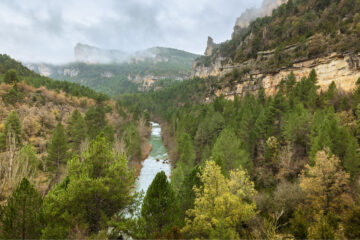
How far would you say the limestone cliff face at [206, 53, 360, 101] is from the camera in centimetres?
4006

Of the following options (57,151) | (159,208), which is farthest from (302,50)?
(57,151)

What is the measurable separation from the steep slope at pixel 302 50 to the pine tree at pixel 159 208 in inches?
1826

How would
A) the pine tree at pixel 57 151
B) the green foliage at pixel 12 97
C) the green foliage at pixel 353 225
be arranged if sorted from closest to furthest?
the green foliage at pixel 353 225 < the pine tree at pixel 57 151 < the green foliage at pixel 12 97

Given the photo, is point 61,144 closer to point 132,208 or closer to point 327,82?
point 132,208

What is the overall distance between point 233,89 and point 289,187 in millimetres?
58732

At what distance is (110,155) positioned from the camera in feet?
49.2

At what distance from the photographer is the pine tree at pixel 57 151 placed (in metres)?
31.3

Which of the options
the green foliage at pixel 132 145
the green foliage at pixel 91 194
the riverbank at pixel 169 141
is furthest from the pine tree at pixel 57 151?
the riverbank at pixel 169 141

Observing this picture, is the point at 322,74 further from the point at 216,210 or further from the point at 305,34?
the point at 216,210

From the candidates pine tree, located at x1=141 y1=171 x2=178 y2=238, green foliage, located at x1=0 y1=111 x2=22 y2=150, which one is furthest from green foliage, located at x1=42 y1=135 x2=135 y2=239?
green foliage, located at x1=0 y1=111 x2=22 y2=150

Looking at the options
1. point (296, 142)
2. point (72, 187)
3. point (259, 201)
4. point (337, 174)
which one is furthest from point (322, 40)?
point (72, 187)

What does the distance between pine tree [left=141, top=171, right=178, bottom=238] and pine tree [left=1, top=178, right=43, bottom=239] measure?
7192 mm

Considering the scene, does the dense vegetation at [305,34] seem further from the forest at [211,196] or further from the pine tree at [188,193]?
the pine tree at [188,193]

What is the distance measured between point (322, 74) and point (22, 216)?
59942 millimetres
